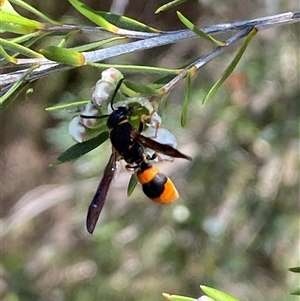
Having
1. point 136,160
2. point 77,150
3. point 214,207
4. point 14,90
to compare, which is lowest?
point 214,207

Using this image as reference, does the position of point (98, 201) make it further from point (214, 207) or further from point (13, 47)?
point (214, 207)

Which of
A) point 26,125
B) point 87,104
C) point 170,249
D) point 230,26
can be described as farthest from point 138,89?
point 26,125

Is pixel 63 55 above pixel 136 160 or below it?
above

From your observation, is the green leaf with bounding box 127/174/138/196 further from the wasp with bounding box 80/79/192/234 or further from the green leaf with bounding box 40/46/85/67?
the green leaf with bounding box 40/46/85/67

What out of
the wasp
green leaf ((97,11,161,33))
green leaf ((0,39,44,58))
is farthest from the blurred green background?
green leaf ((0,39,44,58))

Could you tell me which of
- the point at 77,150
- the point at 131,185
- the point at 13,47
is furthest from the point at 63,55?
the point at 131,185

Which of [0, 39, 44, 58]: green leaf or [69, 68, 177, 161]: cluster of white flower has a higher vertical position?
[0, 39, 44, 58]: green leaf
